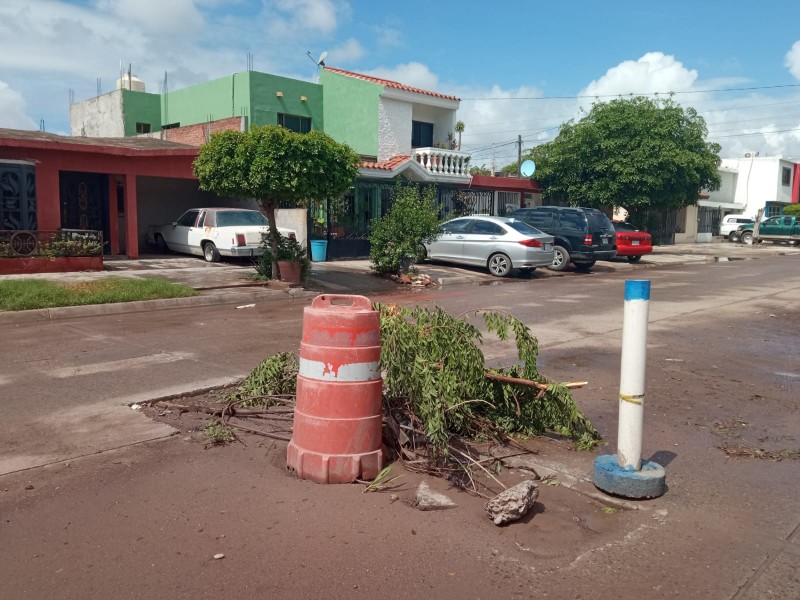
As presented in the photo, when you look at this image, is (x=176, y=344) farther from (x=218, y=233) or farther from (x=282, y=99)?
(x=282, y=99)

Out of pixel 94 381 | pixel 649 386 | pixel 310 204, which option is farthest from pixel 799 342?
pixel 310 204

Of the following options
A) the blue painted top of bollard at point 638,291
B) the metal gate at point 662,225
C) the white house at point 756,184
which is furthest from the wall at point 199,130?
the white house at point 756,184

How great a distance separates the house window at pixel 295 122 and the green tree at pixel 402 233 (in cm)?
1052

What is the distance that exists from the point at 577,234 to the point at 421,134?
10.7 m

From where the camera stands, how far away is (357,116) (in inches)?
1067

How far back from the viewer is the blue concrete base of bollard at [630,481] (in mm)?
4199

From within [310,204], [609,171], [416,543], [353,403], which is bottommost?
[416,543]

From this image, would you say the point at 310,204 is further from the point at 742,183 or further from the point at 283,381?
the point at 742,183

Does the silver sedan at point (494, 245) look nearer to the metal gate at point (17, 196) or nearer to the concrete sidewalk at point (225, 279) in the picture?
the concrete sidewalk at point (225, 279)

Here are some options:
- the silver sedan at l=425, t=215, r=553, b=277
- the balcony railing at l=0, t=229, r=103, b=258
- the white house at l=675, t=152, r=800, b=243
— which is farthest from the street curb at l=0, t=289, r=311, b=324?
the white house at l=675, t=152, r=800, b=243

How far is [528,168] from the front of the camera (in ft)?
101

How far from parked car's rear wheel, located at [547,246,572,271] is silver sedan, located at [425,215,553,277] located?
1722mm

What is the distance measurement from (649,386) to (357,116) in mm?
21990

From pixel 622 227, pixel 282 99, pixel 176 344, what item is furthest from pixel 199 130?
pixel 176 344
